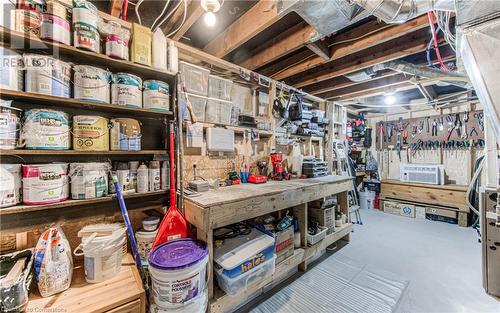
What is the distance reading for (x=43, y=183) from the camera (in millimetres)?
1126

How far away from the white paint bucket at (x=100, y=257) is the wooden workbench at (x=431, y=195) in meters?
5.27

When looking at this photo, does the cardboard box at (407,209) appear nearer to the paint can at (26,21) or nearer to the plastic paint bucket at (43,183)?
the plastic paint bucket at (43,183)

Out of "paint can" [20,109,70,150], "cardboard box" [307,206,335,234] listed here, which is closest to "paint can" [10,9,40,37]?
"paint can" [20,109,70,150]

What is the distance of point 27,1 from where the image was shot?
1.11 meters

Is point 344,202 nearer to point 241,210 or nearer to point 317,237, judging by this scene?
point 317,237

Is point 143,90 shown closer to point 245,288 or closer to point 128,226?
point 128,226

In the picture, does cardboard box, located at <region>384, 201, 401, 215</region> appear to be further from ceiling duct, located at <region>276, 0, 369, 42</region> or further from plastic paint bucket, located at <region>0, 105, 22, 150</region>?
plastic paint bucket, located at <region>0, 105, 22, 150</region>

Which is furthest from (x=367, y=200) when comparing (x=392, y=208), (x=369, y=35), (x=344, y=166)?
(x=369, y=35)

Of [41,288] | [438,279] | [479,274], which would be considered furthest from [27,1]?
[479,274]

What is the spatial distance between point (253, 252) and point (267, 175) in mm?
1120

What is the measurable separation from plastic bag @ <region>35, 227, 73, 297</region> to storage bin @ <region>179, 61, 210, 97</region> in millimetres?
1434

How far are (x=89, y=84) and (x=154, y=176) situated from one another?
29.1 inches

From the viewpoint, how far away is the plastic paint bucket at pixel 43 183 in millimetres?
1101

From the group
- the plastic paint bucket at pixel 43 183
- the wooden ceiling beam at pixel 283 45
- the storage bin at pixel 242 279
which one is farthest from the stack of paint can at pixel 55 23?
the storage bin at pixel 242 279
